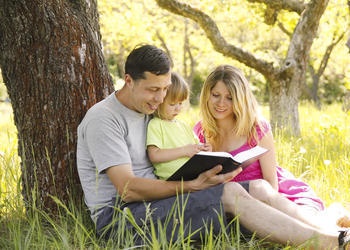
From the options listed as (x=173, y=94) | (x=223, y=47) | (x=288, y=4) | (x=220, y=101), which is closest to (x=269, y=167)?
(x=220, y=101)

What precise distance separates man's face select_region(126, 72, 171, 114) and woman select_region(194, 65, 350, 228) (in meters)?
0.57

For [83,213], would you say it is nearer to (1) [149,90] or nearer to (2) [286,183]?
(1) [149,90]

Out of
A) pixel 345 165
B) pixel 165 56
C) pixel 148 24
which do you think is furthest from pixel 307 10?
pixel 148 24

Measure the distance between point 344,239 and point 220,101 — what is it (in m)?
1.21

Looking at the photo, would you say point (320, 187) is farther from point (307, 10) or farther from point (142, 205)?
point (307, 10)

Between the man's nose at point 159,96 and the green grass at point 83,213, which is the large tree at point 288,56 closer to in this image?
the green grass at point 83,213

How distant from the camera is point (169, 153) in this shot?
3.15 m

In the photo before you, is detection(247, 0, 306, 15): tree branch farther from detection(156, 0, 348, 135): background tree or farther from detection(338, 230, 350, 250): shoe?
detection(338, 230, 350, 250): shoe

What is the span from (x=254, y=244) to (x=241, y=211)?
0.66 ft

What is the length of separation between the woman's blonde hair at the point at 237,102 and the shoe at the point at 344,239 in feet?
2.97

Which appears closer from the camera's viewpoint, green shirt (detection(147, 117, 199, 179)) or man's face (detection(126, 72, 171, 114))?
man's face (detection(126, 72, 171, 114))

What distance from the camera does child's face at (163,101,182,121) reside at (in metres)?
3.28

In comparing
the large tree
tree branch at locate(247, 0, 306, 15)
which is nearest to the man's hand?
the large tree

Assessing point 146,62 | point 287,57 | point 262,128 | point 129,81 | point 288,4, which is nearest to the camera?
point 146,62
